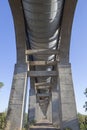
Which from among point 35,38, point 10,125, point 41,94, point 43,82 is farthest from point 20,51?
point 41,94

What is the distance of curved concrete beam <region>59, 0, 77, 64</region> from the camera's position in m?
19.5

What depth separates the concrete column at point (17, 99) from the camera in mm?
20136

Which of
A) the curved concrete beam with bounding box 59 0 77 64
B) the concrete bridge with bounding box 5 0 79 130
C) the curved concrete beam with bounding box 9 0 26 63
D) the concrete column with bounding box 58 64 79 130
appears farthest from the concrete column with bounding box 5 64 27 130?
the curved concrete beam with bounding box 59 0 77 64

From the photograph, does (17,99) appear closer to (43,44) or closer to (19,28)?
(43,44)

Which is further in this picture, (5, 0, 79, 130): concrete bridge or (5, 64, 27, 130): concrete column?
(5, 64, 27, 130): concrete column

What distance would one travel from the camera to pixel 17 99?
844 inches

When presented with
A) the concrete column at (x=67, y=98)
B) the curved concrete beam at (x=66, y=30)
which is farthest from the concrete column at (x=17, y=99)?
the curved concrete beam at (x=66, y=30)

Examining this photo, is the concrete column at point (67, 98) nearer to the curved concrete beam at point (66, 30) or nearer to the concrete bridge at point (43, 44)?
the concrete bridge at point (43, 44)

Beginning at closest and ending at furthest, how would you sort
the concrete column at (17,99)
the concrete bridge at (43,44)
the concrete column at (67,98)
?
the concrete bridge at (43,44), the concrete column at (67,98), the concrete column at (17,99)

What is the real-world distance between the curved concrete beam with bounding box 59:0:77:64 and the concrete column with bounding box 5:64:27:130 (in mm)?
5006

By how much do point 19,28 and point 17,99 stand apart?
8041 millimetres

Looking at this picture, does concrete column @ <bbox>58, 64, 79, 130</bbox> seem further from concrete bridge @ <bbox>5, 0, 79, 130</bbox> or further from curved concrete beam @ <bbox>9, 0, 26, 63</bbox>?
curved concrete beam @ <bbox>9, 0, 26, 63</bbox>

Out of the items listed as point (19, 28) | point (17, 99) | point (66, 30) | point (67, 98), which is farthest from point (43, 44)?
point (17, 99)

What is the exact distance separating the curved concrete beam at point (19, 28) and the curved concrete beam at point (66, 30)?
4.48 meters
